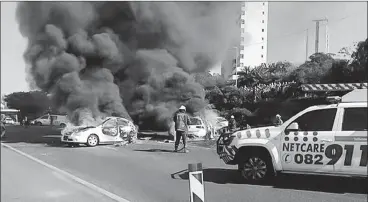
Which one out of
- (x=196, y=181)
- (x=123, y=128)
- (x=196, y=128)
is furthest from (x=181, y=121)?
(x=196, y=181)

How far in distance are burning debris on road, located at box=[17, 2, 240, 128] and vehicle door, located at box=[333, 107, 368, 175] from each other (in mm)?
2817

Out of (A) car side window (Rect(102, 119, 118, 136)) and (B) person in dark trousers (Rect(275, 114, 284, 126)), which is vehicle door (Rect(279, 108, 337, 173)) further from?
(A) car side window (Rect(102, 119, 118, 136))

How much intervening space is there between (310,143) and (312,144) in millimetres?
32

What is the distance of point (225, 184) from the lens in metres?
6.37

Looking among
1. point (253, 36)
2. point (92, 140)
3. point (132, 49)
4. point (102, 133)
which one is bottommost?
point (92, 140)

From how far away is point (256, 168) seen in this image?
6238mm

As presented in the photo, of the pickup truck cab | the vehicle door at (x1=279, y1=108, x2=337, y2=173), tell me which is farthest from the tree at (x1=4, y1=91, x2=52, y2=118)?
the vehicle door at (x1=279, y1=108, x2=337, y2=173)

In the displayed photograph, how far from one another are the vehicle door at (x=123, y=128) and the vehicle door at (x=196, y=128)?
2.15 metres

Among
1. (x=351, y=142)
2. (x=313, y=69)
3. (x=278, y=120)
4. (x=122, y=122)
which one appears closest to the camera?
(x=351, y=142)

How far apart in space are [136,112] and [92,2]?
10.6 ft

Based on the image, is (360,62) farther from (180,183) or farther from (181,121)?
(180,183)

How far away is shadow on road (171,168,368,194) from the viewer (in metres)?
5.97

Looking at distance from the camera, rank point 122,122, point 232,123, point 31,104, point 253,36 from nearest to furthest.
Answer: point 31,104 < point 253,36 < point 232,123 < point 122,122

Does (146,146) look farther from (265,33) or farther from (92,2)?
(265,33)
